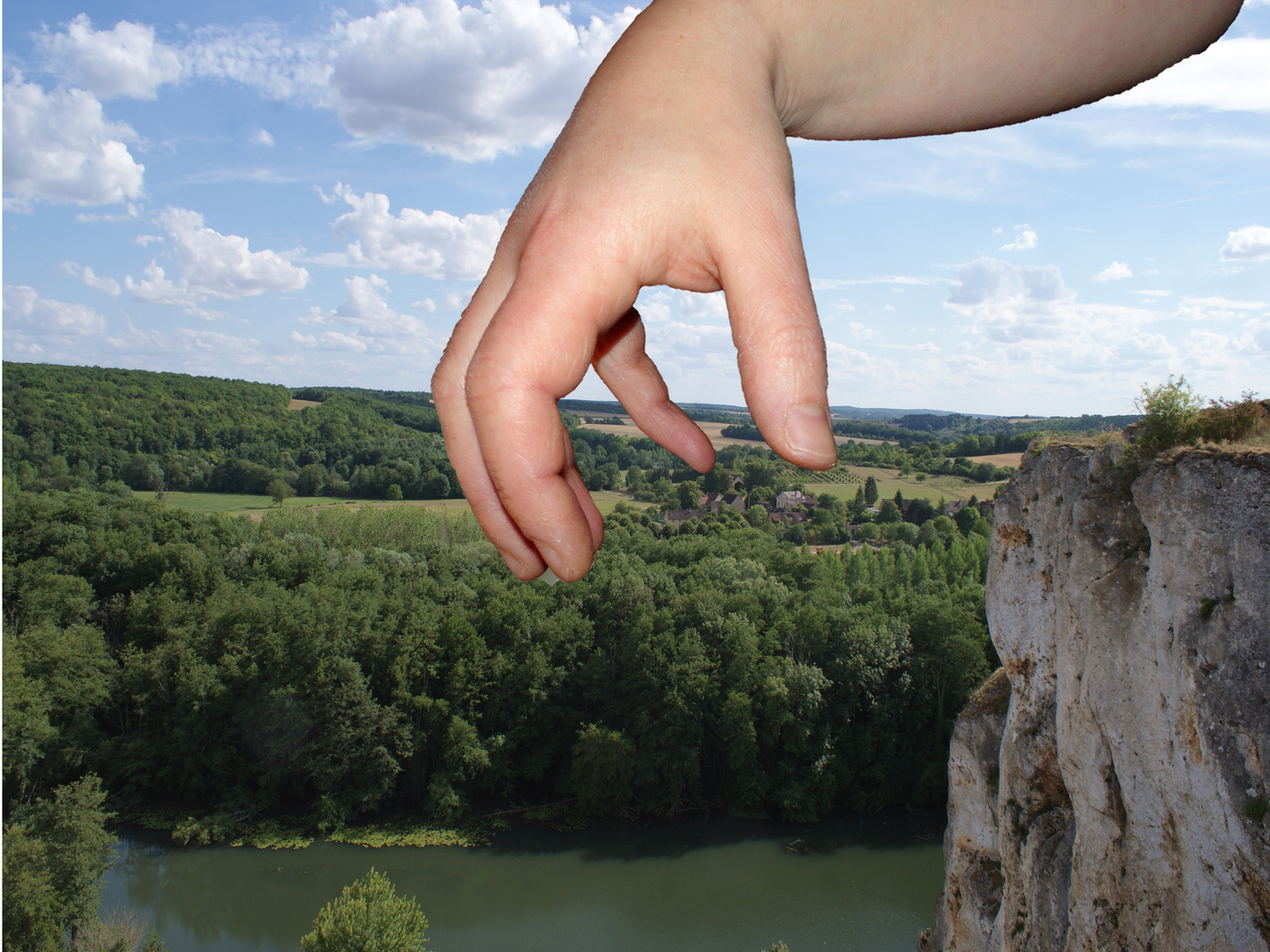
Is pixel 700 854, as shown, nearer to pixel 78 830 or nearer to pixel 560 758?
pixel 560 758

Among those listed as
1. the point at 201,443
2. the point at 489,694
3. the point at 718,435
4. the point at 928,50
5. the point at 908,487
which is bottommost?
the point at 489,694

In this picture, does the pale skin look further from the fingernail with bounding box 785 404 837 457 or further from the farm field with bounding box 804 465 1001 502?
the farm field with bounding box 804 465 1001 502

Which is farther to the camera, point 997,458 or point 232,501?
point 232,501

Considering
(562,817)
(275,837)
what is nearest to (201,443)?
(275,837)

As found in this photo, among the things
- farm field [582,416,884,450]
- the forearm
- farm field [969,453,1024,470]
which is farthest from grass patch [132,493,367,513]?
the forearm

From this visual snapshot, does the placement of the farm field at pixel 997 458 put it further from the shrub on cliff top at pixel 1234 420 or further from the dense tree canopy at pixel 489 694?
the shrub on cliff top at pixel 1234 420

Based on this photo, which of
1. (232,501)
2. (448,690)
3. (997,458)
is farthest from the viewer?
(232,501)

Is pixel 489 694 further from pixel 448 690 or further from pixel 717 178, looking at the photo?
pixel 717 178

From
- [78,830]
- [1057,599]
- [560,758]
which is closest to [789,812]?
[560,758]

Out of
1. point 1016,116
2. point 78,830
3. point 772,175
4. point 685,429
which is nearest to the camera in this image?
point 772,175
